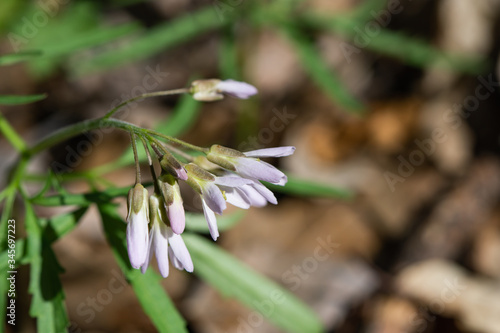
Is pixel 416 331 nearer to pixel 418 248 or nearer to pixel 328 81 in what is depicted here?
pixel 418 248

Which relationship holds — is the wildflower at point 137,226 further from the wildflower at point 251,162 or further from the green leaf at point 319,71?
the green leaf at point 319,71

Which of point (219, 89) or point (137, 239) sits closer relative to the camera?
point (137, 239)

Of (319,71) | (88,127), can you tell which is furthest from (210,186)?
(319,71)

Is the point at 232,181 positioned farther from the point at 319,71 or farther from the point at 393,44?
the point at 393,44

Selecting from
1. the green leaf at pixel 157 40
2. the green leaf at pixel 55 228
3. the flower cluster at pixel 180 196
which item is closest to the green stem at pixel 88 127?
the flower cluster at pixel 180 196

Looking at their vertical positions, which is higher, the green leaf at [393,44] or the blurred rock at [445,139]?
the green leaf at [393,44]

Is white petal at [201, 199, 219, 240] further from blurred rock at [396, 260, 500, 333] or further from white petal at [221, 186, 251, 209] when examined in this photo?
blurred rock at [396, 260, 500, 333]
